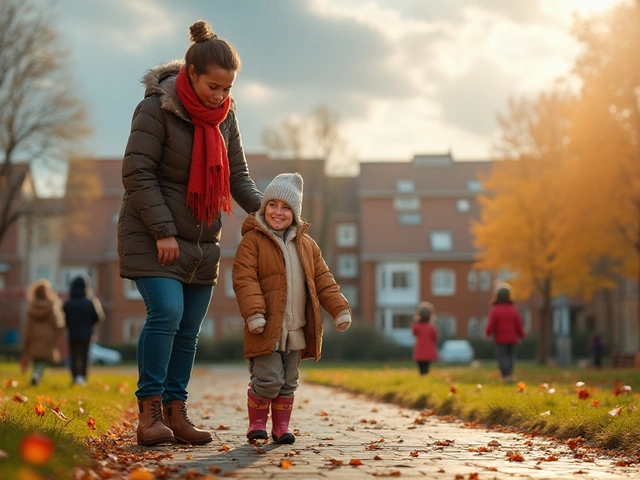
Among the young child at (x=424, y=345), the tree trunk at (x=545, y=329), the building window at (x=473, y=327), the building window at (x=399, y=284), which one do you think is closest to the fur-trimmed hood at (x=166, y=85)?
the young child at (x=424, y=345)

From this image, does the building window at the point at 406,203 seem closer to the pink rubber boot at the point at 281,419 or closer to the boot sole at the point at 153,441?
the pink rubber boot at the point at 281,419

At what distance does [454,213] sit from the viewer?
63594mm

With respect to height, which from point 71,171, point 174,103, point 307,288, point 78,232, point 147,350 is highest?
point 71,171

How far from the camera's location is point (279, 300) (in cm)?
664

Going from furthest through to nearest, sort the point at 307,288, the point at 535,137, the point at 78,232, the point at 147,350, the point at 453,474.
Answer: the point at 78,232 → the point at 535,137 → the point at 307,288 → the point at 147,350 → the point at 453,474

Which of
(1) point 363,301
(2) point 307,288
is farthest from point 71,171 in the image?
(2) point 307,288

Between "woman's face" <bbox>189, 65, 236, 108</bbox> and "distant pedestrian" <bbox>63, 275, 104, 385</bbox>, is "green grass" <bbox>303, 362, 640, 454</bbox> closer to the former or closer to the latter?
"woman's face" <bbox>189, 65, 236, 108</bbox>

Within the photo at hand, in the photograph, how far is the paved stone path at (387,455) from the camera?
5211 millimetres

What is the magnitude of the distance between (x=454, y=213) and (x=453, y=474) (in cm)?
5904

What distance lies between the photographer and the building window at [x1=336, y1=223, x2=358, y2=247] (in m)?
66.6

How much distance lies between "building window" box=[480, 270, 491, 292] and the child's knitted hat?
2164 inches

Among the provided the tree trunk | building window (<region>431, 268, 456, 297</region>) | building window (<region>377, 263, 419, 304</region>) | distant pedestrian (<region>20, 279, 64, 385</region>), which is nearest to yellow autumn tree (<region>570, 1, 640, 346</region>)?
the tree trunk

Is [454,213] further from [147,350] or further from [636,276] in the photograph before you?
[147,350]

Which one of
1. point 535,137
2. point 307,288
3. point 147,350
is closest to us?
point 147,350
